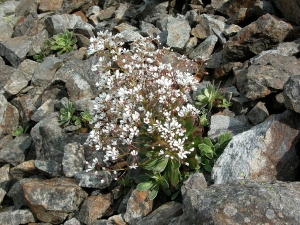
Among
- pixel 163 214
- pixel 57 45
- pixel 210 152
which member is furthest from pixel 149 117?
pixel 57 45

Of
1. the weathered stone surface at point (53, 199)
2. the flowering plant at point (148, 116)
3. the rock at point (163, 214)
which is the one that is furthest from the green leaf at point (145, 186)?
the weathered stone surface at point (53, 199)

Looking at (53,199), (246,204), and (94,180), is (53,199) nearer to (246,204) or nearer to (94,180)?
(94,180)

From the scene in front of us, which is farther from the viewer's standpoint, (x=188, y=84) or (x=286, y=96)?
(x=188, y=84)

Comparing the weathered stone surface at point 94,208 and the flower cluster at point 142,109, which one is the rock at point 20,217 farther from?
the flower cluster at point 142,109

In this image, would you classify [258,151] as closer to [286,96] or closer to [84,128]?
[286,96]

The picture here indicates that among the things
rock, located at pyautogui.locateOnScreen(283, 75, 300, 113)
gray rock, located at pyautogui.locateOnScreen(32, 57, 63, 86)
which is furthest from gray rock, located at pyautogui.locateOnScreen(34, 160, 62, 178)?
rock, located at pyautogui.locateOnScreen(283, 75, 300, 113)

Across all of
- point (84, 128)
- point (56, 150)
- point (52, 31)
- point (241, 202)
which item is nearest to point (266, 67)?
point (241, 202)

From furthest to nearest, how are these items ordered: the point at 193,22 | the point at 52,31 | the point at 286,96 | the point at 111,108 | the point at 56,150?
the point at 52,31
the point at 193,22
the point at 56,150
the point at 111,108
the point at 286,96
